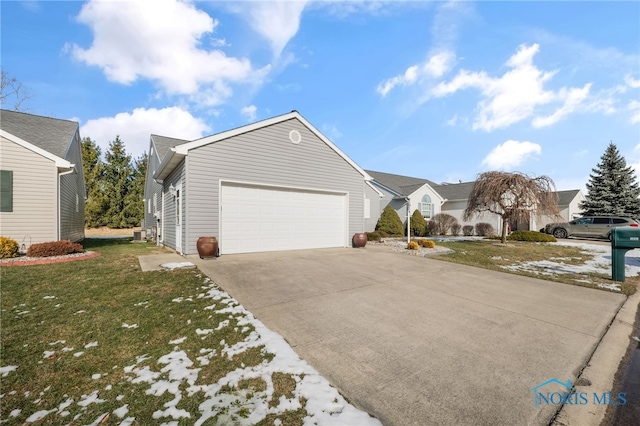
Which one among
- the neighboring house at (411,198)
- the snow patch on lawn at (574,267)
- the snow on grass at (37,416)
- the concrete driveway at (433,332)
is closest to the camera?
the snow on grass at (37,416)

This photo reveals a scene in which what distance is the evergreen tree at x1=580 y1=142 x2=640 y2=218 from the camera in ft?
74.4

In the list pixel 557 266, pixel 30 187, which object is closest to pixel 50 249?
pixel 30 187

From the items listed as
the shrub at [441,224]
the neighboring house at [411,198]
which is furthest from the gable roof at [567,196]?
the neighboring house at [411,198]

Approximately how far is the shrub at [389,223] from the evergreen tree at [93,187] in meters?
27.3

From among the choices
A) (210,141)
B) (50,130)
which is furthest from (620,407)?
(50,130)

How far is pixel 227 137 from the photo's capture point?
901 centimetres

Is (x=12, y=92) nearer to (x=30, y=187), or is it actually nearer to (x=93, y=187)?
(x=93, y=187)

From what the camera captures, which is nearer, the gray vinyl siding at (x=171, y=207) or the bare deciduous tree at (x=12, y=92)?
the gray vinyl siding at (x=171, y=207)

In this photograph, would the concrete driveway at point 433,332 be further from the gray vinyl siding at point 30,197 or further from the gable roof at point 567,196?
the gable roof at point 567,196

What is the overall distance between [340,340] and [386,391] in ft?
3.17

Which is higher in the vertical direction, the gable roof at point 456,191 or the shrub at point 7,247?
the gable roof at point 456,191

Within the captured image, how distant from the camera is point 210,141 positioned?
8.68 metres

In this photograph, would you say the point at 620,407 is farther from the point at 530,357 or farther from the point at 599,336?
the point at 599,336

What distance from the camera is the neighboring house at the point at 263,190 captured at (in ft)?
28.3
